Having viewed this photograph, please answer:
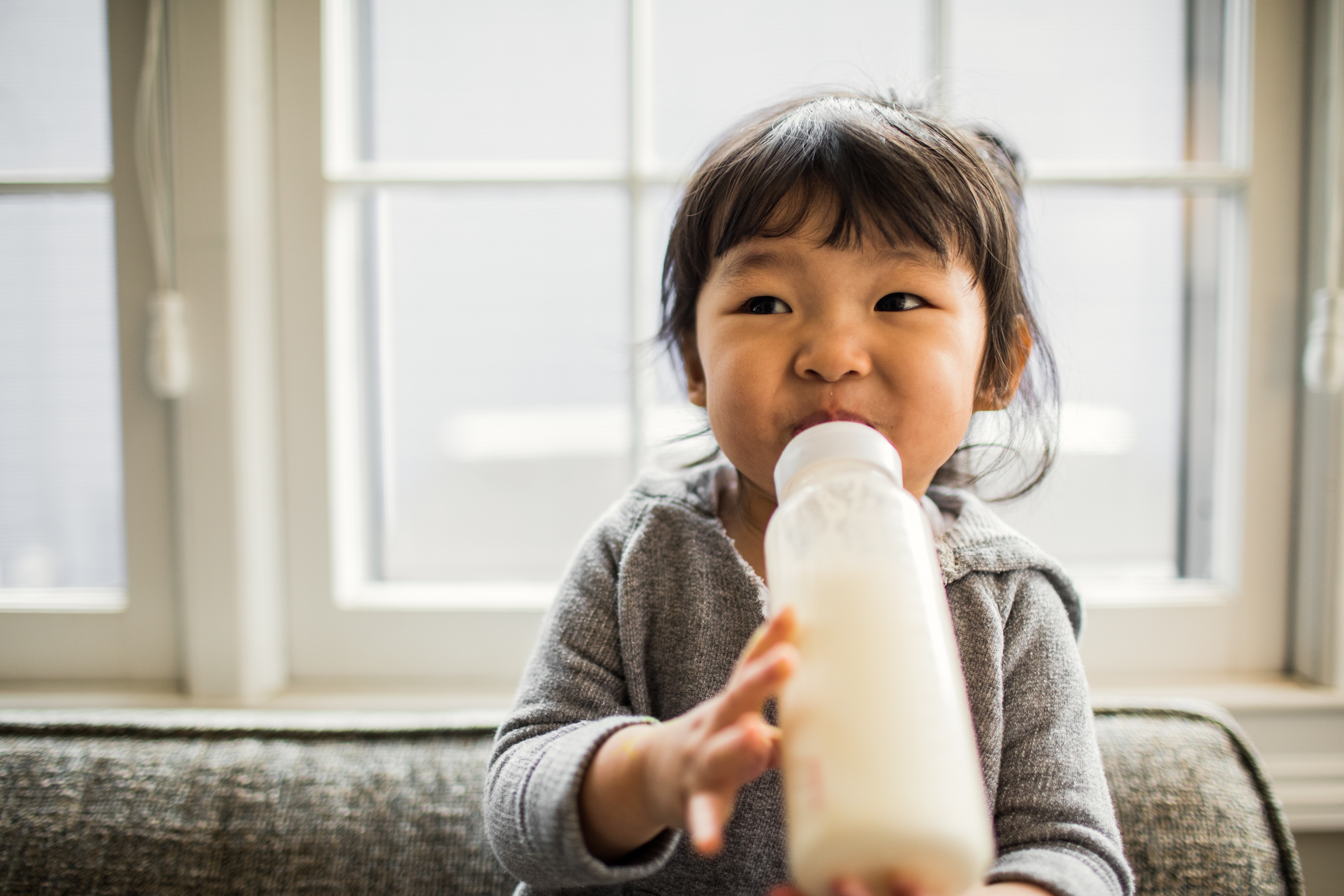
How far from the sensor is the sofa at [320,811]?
64cm

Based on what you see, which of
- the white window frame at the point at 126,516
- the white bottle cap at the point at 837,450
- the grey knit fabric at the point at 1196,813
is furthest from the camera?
the white window frame at the point at 126,516

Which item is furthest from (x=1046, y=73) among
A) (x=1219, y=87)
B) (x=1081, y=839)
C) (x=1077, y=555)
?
(x=1081, y=839)

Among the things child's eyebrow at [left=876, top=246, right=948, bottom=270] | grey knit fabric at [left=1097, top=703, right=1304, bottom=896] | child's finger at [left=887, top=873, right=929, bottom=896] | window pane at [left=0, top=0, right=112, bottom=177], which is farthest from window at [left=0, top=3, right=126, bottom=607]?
grey knit fabric at [left=1097, top=703, right=1304, bottom=896]

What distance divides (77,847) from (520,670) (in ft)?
1.41

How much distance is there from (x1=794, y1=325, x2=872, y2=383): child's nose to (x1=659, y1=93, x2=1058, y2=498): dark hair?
66mm

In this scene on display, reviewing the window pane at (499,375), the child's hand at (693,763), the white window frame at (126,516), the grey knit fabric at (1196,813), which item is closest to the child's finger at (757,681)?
the child's hand at (693,763)

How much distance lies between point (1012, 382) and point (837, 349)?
24 cm

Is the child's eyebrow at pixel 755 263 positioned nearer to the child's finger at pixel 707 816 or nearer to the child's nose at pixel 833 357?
the child's nose at pixel 833 357

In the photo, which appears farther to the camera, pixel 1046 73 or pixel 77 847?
pixel 1046 73

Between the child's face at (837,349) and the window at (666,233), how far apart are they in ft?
1.11

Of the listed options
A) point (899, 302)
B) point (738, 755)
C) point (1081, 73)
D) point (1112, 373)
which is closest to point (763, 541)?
point (899, 302)

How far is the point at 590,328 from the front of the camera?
977 mm

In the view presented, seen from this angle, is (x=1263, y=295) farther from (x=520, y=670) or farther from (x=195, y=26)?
(x=195, y=26)

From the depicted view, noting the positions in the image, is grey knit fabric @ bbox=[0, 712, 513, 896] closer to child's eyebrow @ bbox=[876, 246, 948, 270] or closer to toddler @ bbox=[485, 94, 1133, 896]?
toddler @ bbox=[485, 94, 1133, 896]
